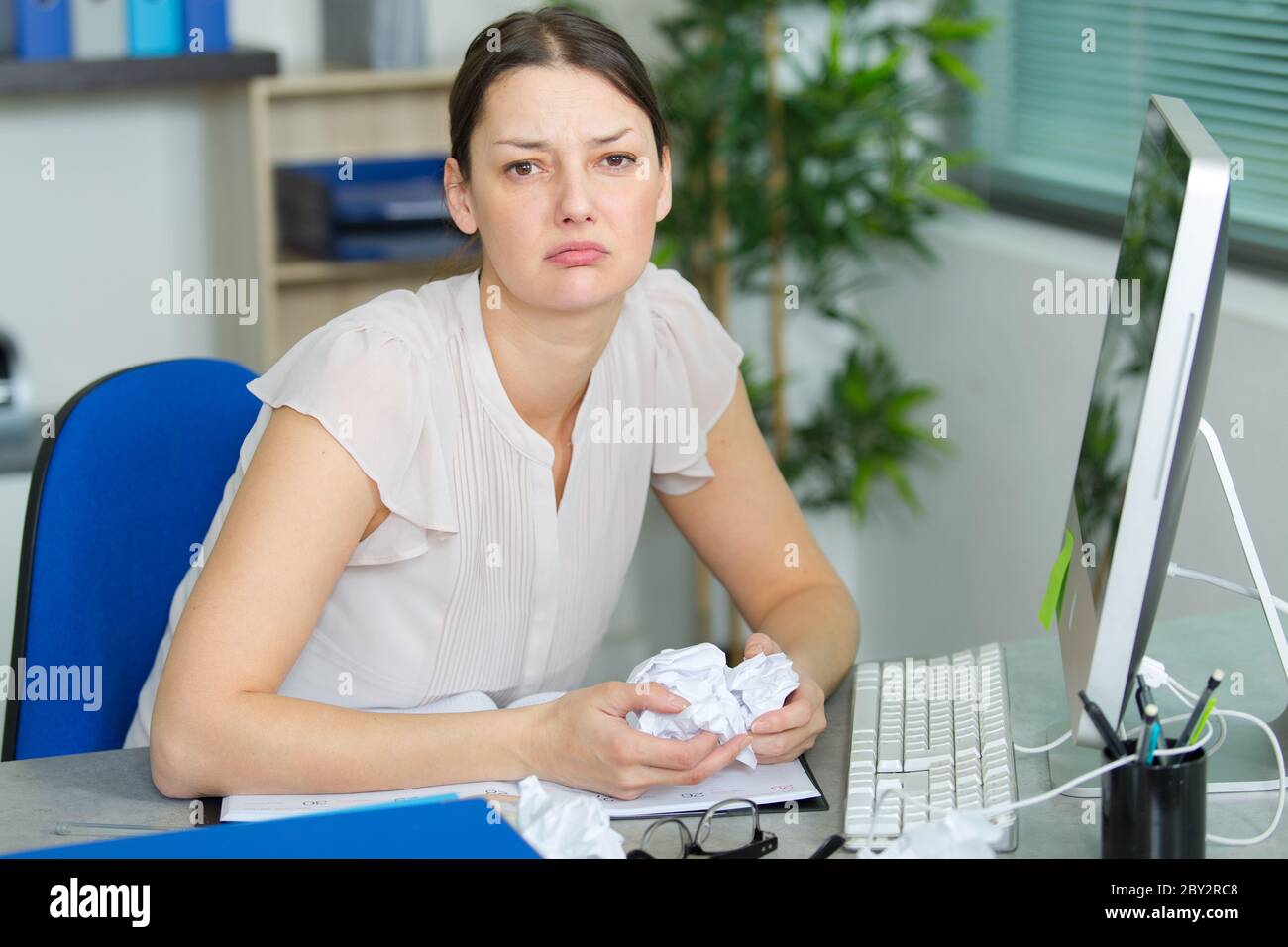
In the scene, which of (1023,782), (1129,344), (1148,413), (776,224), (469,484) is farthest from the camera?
(776,224)

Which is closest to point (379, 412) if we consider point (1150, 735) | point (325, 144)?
point (1150, 735)

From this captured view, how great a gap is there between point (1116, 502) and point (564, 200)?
0.58m

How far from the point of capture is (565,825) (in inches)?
43.6

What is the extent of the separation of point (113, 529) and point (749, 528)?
692 millimetres

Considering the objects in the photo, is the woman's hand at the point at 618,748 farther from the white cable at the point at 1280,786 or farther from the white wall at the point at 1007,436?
the white wall at the point at 1007,436

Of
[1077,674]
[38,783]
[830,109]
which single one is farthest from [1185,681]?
[830,109]

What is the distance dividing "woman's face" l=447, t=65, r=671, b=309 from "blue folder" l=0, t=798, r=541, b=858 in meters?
0.56

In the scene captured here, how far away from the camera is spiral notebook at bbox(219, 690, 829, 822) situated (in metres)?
1.22

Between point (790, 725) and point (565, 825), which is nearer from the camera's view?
point (565, 825)

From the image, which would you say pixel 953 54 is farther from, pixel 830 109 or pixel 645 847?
pixel 645 847

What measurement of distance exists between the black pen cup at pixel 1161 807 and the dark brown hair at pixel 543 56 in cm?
80

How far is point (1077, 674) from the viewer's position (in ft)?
3.75

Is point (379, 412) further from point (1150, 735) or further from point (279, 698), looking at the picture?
point (1150, 735)

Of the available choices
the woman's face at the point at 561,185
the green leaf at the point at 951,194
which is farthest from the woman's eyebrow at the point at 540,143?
the green leaf at the point at 951,194
